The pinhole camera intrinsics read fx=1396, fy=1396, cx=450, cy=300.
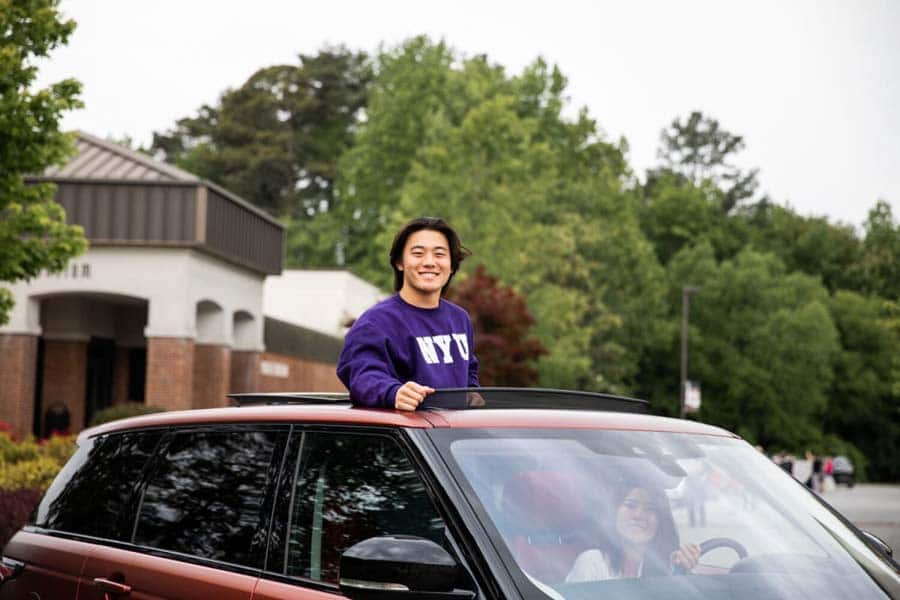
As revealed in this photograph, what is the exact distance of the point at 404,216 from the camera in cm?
5881

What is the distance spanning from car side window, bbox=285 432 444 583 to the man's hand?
134mm

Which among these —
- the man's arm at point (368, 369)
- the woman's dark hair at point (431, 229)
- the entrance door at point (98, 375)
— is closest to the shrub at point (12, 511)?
the woman's dark hair at point (431, 229)

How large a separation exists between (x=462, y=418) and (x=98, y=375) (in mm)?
34753

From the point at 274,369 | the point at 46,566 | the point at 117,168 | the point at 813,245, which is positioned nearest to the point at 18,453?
the point at 46,566

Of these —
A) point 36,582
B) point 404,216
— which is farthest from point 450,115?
point 36,582

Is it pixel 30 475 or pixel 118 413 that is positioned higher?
pixel 118 413

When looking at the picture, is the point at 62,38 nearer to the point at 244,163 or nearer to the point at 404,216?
the point at 404,216

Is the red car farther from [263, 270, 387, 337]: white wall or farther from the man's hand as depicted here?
[263, 270, 387, 337]: white wall

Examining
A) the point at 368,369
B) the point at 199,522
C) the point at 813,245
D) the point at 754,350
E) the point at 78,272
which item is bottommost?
the point at 199,522

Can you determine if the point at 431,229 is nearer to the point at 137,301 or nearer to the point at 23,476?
the point at 23,476

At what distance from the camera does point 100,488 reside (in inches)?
212

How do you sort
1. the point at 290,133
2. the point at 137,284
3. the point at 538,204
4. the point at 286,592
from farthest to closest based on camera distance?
the point at 290,133
the point at 538,204
the point at 137,284
the point at 286,592

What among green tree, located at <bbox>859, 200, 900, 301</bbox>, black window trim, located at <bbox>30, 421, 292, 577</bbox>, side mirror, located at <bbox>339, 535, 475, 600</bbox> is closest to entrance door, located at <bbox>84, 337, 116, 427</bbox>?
black window trim, located at <bbox>30, 421, 292, 577</bbox>

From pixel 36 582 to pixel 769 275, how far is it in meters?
85.5
